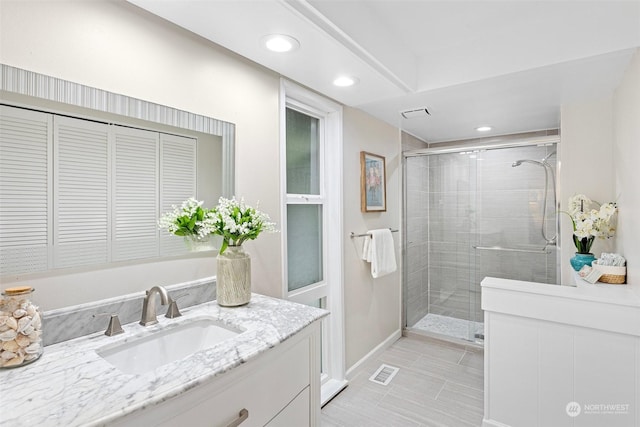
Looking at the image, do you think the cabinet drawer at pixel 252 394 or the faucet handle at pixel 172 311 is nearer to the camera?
the cabinet drawer at pixel 252 394

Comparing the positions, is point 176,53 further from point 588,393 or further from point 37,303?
point 588,393

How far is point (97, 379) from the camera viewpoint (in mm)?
840

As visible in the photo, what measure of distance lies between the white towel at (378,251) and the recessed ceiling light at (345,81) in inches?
47.9

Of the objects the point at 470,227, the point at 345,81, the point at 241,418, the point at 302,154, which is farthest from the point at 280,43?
the point at 470,227

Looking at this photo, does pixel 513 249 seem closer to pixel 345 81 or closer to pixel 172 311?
pixel 345 81

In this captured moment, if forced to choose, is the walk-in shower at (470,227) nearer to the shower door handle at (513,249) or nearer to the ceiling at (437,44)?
the shower door handle at (513,249)

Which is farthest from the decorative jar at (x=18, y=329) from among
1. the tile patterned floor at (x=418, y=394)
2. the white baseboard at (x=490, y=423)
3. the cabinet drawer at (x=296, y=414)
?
the white baseboard at (x=490, y=423)

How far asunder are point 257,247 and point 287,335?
683 millimetres

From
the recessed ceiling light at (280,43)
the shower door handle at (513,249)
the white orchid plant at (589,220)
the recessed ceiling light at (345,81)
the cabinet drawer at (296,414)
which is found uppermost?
the recessed ceiling light at (345,81)

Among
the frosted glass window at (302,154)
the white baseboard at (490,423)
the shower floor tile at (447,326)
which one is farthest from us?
the shower floor tile at (447,326)

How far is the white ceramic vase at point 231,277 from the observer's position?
140cm

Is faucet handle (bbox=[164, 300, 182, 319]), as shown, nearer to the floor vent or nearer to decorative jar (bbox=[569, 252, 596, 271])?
the floor vent

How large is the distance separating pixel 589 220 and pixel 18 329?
9.38 ft

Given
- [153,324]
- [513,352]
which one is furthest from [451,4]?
[153,324]
